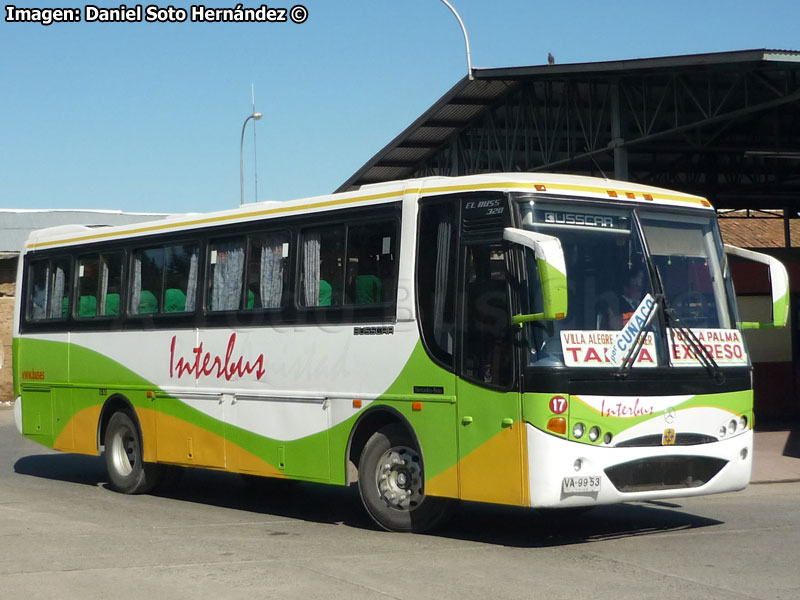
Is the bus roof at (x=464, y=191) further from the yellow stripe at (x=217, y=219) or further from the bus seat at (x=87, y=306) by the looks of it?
the bus seat at (x=87, y=306)

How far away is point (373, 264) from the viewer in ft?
36.6

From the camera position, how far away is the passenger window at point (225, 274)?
12.9 metres

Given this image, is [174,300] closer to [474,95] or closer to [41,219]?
[474,95]

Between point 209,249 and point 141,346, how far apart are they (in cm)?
166

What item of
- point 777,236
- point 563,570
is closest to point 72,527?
point 563,570

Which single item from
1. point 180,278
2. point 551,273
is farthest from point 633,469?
point 180,278

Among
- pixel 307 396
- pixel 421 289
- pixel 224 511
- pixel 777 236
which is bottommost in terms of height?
pixel 224 511

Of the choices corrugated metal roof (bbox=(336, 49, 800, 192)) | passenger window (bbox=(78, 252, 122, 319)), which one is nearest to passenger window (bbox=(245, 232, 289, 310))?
passenger window (bbox=(78, 252, 122, 319))

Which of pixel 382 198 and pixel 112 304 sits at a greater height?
pixel 382 198

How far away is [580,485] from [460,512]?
3.03 m

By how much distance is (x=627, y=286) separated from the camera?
1000cm

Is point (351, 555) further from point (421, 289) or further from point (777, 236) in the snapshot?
point (777, 236)

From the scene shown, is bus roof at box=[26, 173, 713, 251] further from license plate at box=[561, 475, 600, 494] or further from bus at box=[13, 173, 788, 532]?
license plate at box=[561, 475, 600, 494]

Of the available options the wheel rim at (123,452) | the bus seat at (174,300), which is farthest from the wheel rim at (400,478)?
the wheel rim at (123,452)
